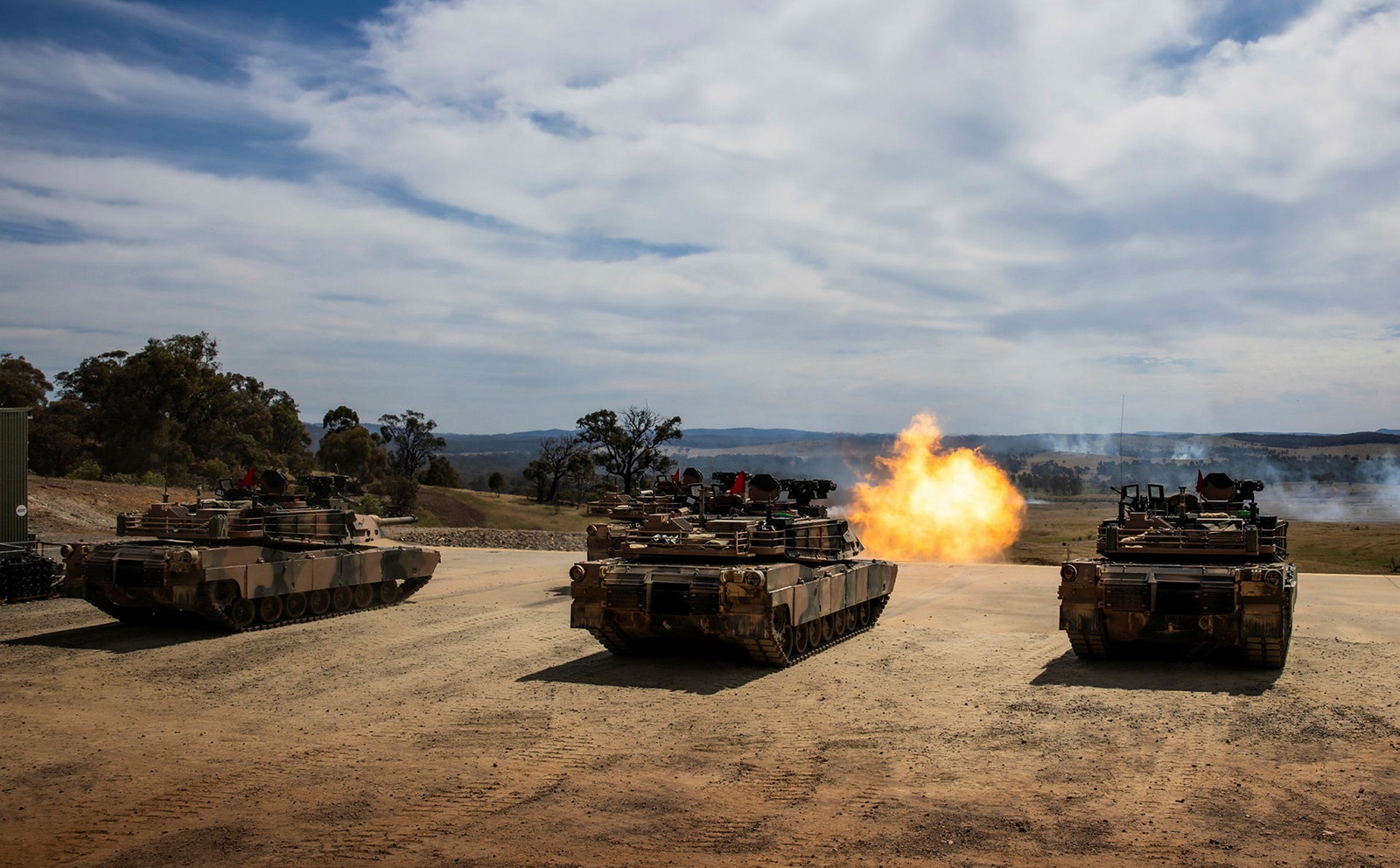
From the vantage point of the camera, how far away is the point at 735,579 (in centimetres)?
1570

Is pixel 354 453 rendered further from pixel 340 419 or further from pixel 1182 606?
pixel 1182 606

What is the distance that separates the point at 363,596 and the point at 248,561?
3.49 metres

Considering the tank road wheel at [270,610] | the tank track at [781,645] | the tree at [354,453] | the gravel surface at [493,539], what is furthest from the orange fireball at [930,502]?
the tree at [354,453]

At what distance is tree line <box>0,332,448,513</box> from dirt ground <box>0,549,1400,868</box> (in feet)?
142

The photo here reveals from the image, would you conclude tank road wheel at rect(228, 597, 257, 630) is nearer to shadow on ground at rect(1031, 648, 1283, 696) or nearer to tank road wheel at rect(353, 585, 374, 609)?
tank road wheel at rect(353, 585, 374, 609)

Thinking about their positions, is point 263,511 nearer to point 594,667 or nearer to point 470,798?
point 594,667

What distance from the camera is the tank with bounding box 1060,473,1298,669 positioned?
15.4 metres

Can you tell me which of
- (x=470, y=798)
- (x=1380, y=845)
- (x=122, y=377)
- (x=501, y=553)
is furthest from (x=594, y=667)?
(x=122, y=377)

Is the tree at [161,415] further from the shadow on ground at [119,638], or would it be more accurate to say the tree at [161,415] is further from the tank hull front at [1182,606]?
the tank hull front at [1182,606]

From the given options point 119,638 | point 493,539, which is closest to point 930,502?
point 493,539

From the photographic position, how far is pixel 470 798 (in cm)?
1044

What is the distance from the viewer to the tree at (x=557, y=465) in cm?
6894

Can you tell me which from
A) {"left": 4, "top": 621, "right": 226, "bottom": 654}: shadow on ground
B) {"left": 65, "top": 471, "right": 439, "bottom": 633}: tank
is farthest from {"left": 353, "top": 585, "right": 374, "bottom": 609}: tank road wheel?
{"left": 4, "top": 621, "right": 226, "bottom": 654}: shadow on ground

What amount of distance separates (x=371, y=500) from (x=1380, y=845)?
52.0 m
